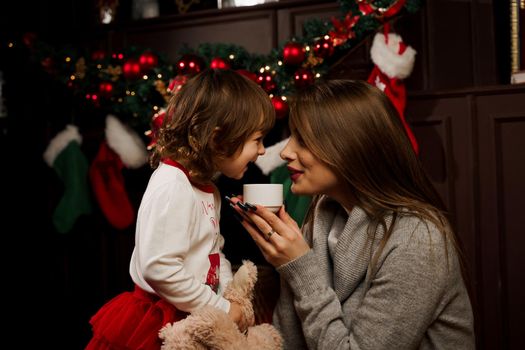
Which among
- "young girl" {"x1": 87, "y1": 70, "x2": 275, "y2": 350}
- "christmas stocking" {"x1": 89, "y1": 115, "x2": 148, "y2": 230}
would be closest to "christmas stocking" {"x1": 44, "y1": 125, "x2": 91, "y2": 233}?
"christmas stocking" {"x1": 89, "y1": 115, "x2": 148, "y2": 230}

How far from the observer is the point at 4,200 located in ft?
10.8

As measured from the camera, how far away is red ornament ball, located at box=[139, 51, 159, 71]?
2627mm

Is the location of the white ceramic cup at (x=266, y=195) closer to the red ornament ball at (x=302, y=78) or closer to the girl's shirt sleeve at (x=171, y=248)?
the girl's shirt sleeve at (x=171, y=248)

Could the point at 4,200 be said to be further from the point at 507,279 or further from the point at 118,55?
the point at 507,279

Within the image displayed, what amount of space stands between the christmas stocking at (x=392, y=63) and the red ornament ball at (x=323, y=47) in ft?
0.73

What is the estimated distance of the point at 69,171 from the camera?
3223mm

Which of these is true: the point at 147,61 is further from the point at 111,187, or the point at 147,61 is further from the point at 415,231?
the point at 415,231

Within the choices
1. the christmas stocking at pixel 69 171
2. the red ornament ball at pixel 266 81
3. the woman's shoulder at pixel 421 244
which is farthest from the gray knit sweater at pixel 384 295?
the christmas stocking at pixel 69 171

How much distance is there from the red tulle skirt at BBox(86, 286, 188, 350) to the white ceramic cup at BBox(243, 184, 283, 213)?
0.35 meters

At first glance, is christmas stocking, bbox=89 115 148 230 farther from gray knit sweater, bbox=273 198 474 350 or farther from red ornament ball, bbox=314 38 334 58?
gray knit sweater, bbox=273 198 474 350

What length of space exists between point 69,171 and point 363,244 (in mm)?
2398

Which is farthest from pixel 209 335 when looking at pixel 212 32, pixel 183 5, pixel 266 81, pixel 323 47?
pixel 183 5

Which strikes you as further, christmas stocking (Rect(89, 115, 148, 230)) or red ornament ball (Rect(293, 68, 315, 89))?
christmas stocking (Rect(89, 115, 148, 230))

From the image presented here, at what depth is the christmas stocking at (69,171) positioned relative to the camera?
126 inches
